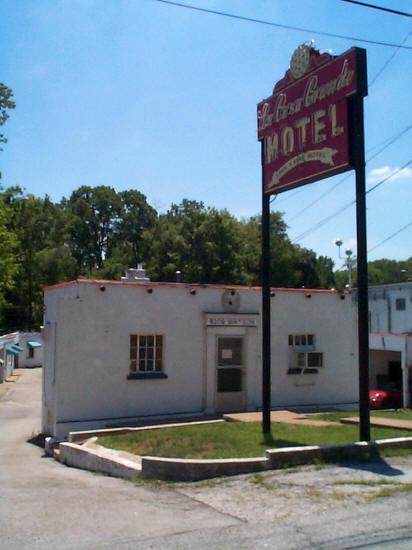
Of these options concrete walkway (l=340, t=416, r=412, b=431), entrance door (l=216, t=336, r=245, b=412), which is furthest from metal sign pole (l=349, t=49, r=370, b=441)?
entrance door (l=216, t=336, r=245, b=412)

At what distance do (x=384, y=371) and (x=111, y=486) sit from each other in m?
19.9

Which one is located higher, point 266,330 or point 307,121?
point 307,121

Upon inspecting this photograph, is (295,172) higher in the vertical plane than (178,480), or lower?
higher

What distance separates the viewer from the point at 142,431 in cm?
1257

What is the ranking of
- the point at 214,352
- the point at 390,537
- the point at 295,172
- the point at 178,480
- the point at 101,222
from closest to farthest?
1. the point at 390,537
2. the point at 178,480
3. the point at 295,172
4. the point at 214,352
5. the point at 101,222

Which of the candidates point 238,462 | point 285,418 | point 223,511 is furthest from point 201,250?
point 223,511

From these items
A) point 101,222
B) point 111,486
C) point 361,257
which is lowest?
point 111,486

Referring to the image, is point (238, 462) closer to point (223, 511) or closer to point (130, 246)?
point (223, 511)

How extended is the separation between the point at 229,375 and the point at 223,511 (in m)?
9.13

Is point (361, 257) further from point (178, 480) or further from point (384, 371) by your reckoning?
point (384, 371)

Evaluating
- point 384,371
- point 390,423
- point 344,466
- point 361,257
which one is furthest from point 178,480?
point 384,371

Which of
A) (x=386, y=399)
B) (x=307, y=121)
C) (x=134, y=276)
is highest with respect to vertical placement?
(x=307, y=121)

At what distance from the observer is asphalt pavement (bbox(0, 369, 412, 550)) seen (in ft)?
19.4

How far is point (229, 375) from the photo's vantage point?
16.1 metres
